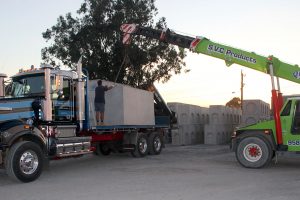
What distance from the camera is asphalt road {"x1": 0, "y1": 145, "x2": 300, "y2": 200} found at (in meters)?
8.61

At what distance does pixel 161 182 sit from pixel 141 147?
696cm

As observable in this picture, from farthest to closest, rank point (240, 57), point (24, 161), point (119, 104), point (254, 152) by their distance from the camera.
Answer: point (119, 104)
point (240, 57)
point (254, 152)
point (24, 161)

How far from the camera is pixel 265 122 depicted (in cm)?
1291

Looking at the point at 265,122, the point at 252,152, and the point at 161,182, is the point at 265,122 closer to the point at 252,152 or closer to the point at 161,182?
the point at 252,152

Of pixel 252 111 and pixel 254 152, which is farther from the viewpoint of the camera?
pixel 252 111

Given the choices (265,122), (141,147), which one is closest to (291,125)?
(265,122)

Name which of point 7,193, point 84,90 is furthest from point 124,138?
point 7,193

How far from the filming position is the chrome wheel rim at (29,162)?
10.3 meters

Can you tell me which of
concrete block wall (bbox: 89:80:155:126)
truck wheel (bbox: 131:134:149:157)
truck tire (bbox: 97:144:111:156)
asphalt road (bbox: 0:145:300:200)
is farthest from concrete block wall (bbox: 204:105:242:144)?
asphalt road (bbox: 0:145:300:200)

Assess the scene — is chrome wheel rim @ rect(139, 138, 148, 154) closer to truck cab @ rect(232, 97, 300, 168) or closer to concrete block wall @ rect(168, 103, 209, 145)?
truck cab @ rect(232, 97, 300, 168)

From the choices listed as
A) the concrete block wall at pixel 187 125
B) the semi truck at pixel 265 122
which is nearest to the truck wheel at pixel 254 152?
the semi truck at pixel 265 122

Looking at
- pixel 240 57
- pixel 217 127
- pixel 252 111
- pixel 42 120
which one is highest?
pixel 240 57

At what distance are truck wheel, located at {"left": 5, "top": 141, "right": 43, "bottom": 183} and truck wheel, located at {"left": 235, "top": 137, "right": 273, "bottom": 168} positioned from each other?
621 centimetres

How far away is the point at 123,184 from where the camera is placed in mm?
10039
